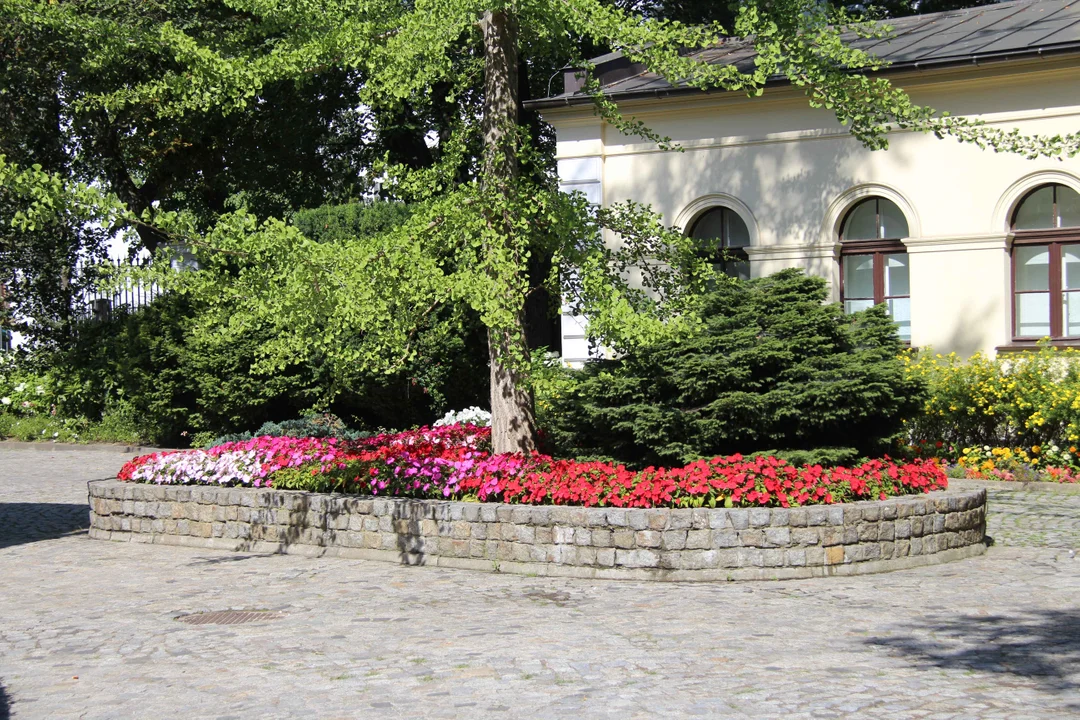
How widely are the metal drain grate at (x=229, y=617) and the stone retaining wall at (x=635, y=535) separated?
1.89m

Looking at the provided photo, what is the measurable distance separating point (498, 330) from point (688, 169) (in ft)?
28.3

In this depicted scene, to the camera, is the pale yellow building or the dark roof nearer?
the dark roof

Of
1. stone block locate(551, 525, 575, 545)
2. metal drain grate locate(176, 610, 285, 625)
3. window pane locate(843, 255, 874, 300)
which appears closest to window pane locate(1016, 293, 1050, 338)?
window pane locate(843, 255, 874, 300)

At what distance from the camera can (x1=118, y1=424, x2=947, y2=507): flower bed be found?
880cm

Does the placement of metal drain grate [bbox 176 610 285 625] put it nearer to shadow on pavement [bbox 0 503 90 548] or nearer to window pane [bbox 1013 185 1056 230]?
shadow on pavement [bbox 0 503 90 548]

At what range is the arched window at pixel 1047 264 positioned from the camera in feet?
49.8

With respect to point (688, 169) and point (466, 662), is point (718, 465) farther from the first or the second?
point (688, 169)

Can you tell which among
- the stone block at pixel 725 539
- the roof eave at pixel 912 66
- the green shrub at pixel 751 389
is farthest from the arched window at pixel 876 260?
the stone block at pixel 725 539

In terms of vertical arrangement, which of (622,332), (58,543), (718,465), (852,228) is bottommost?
(58,543)

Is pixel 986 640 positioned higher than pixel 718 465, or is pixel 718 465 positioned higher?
pixel 718 465

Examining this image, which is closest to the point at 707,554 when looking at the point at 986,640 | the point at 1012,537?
the point at 986,640

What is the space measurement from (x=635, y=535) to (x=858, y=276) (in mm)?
9337

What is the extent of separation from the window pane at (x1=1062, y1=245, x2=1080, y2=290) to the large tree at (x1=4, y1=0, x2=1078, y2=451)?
235 inches

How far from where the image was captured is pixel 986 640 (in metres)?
6.51
